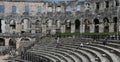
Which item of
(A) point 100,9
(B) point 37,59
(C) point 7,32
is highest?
(A) point 100,9

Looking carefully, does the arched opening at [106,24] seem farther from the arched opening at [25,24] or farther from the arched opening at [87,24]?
the arched opening at [25,24]

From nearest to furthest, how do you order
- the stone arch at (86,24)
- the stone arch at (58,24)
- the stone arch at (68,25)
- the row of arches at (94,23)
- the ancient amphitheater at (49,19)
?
the row of arches at (94,23) → the ancient amphitheater at (49,19) → the stone arch at (86,24) → the stone arch at (58,24) → the stone arch at (68,25)

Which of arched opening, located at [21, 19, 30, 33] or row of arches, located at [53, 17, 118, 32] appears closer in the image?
row of arches, located at [53, 17, 118, 32]

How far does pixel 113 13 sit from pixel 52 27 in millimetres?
16542

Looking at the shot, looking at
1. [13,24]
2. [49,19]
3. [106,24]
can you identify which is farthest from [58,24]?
[106,24]

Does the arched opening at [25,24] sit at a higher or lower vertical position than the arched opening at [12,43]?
higher

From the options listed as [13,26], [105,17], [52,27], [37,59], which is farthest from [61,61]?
[13,26]

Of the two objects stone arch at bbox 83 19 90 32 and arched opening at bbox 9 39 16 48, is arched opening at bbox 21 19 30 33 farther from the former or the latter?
stone arch at bbox 83 19 90 32

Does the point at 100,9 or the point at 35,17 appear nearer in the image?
the point at 100,9

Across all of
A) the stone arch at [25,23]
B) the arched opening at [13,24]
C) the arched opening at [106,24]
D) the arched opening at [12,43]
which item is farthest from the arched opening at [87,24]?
the arched opening at [13,24]

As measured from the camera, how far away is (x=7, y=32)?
66.1m

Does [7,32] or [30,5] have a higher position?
[30,5]

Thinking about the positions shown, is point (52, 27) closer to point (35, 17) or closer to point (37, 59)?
point (35, 17)

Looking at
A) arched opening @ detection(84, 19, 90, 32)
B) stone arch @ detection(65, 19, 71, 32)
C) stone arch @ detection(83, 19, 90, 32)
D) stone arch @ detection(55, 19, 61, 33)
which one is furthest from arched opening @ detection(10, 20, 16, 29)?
arched opening @ detection(84, 19, 90, 32)
